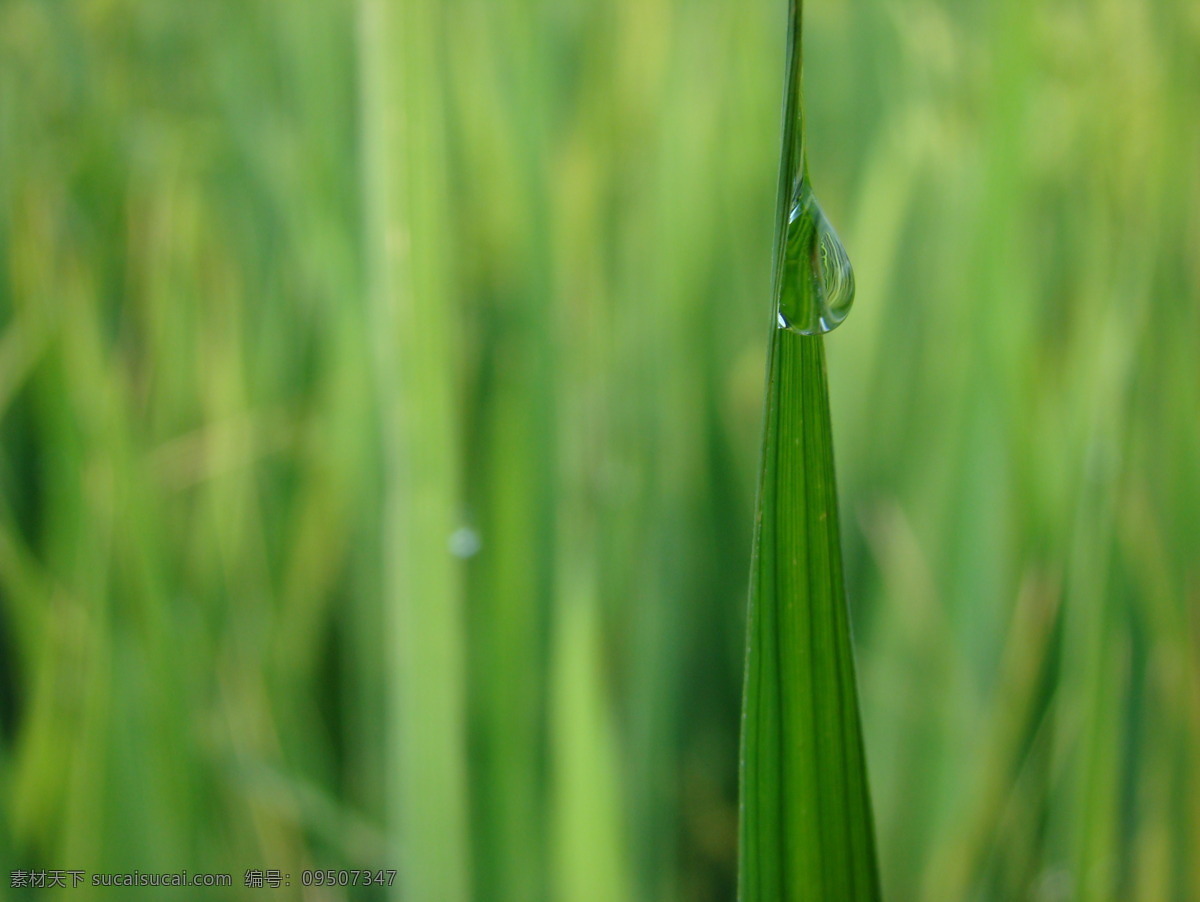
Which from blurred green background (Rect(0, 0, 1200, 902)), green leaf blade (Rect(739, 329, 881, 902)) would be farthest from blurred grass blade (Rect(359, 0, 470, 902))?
green leaf blade (Rect(739, 329, 881, 902))

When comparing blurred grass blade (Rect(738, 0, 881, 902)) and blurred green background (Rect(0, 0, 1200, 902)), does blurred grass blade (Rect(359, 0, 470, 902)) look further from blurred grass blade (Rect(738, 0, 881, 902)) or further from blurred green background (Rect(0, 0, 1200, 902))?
blurred grass blade (Rect(738, 0, 881, 902))

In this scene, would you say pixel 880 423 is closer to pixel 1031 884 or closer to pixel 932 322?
pixel 932 322

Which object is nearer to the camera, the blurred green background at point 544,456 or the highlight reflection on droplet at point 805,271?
the highlight reflection on droplet at point 805,271

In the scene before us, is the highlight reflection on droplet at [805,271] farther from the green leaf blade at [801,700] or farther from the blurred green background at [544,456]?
the blurred green background at [544,456]

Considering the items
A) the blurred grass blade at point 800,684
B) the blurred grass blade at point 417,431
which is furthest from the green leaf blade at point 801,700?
the blurred grass blade at point 417,431

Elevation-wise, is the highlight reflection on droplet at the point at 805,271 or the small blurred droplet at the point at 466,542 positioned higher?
the highlight reflection on droplet at the point at 805,271
